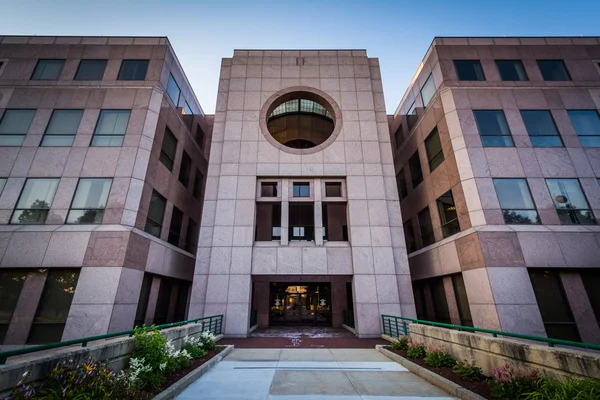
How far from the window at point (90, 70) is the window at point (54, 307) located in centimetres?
1247

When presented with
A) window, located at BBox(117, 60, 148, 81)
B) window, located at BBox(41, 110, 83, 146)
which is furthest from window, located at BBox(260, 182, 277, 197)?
window, located at BBox(41, 110, 83, 146)

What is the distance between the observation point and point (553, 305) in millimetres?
12383

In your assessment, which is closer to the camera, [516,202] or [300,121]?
[516,202]

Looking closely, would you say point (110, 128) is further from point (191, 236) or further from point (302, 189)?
point (302, 189)

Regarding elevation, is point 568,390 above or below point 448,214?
below

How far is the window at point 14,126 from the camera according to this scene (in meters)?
15.2

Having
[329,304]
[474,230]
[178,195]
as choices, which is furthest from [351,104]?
[329,304]

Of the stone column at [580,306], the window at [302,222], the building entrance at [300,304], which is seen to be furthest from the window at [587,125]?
the building entrance at [300,304]

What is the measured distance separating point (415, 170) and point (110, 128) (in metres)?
21.9

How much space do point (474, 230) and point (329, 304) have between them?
12534mm

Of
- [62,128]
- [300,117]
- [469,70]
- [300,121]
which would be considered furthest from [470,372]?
[62,128]

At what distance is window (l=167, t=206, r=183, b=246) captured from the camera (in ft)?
61.1

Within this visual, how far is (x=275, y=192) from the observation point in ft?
60.8

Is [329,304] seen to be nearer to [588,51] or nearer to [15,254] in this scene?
[15,254]
